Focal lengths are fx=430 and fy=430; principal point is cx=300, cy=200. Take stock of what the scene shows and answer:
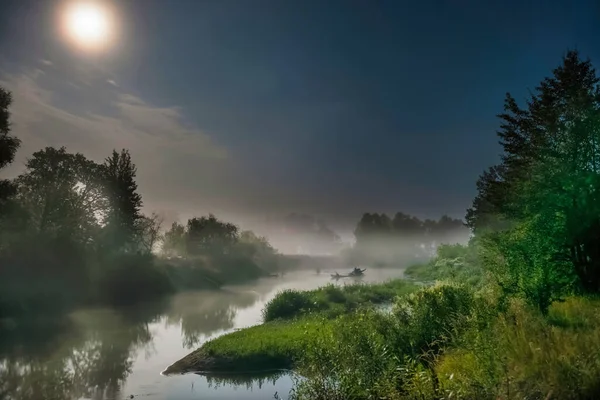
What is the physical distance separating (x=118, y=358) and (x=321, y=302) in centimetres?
1994

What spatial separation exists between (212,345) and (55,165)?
140 ft

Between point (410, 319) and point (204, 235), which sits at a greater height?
point (204, 235)

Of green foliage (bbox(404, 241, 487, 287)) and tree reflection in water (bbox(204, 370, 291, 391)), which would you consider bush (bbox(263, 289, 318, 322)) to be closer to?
green foliage (bbox(404, 241, 487, 287))

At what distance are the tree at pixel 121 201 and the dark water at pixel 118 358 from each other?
21.2 m

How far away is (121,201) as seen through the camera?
6731 cm

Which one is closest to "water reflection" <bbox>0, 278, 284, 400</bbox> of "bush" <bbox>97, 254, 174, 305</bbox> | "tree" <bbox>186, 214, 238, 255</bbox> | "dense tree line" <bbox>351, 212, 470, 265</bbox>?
"bush" <bbox>97, 254, 174, 305</bbox>

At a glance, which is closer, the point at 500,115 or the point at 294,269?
the point at 500,115

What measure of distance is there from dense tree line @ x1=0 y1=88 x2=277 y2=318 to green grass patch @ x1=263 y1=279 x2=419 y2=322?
23.8m

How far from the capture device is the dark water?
18.4 m

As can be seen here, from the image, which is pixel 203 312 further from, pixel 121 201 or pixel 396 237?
pixel 396 237

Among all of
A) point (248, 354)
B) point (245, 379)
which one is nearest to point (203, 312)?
point (248, 354)

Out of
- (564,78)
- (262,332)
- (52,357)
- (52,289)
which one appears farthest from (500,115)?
(52,289)

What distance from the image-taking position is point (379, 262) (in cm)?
16312

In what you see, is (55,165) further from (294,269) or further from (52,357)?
(294,269)
